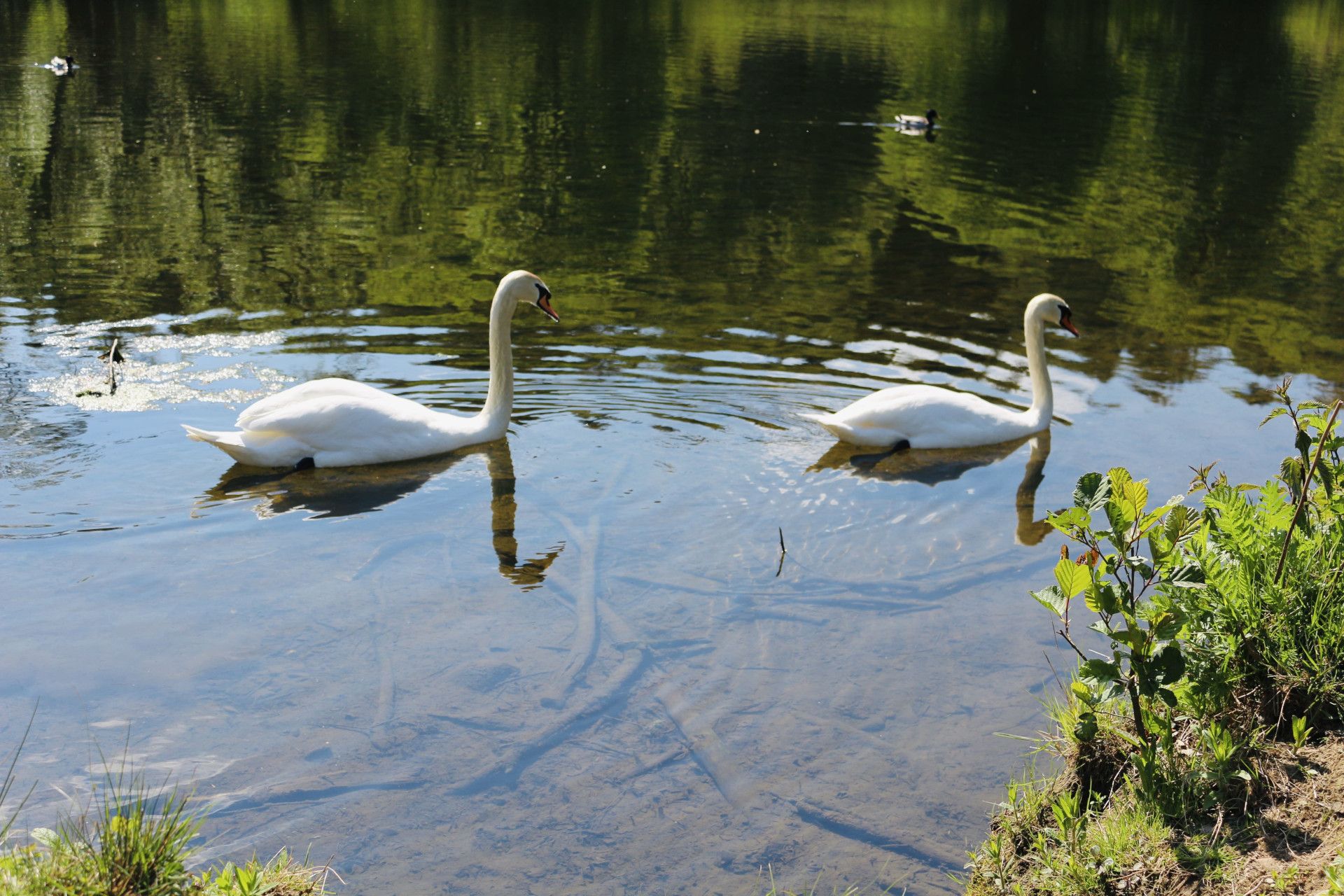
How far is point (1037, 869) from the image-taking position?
4.36m

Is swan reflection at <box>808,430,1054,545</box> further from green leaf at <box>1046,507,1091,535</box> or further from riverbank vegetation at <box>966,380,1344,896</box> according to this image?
green leaf at <box>1046,507,1091,535</box>

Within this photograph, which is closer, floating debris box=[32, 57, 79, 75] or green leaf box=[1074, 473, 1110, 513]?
green leaf box=[1074, 473, 1110, 513]

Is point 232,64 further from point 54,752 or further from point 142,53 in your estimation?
point 54,752

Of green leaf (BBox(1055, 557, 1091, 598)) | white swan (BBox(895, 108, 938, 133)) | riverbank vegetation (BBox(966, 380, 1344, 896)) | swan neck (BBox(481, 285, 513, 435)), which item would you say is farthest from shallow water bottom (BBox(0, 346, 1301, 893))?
white swan (BBox(895, 108, 938, 133))

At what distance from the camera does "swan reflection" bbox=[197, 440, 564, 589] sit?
7840 millimetres

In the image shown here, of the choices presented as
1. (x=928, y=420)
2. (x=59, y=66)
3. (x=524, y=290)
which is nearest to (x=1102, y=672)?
(x=928, y=420)

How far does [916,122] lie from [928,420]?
20.4 meters

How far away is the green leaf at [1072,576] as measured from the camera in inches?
167

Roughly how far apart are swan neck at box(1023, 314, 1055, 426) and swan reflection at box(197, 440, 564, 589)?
4.05 m

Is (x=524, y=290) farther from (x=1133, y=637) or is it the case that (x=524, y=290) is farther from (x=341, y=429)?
(x=1133, y=637)

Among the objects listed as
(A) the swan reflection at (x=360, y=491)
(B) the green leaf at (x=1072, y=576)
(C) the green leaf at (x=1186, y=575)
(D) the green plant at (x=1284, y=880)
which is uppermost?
(B) the green leaf at (x=1072, y=576)

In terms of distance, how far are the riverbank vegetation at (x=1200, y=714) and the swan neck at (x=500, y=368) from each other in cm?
527

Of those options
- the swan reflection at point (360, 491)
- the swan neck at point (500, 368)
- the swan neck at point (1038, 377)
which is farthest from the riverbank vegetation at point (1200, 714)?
the swan neck at point (500, 368)

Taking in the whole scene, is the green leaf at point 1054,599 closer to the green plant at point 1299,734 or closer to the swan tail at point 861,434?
the green plant at point 1299,734
